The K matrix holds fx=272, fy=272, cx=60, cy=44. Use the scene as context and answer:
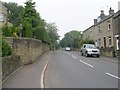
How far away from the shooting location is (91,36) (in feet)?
215

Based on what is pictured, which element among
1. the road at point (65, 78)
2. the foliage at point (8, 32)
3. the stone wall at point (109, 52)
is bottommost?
the road at point (65, 78)

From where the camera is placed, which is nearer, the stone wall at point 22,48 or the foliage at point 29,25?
the stone wall at point 22,48

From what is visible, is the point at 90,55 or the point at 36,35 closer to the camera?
the point at 90,55

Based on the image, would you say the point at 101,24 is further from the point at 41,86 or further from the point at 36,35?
the point at 41,86

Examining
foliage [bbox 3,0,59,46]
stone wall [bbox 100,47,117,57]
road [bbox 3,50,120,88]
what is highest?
foliage [bbox 3,0,59,46]

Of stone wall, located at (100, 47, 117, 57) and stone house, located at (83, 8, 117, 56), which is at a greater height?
stone house, located at (83, 8, 117, 56)

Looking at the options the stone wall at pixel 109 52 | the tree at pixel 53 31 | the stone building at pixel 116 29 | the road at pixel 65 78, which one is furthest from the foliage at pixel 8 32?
the tree at pixel 53 31

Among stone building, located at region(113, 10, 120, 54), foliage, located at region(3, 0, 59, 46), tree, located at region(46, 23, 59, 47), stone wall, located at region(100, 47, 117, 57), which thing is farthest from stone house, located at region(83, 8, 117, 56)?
tree, located at region(46, 23, 59, 47)

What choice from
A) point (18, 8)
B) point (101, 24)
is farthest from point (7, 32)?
point (18, 8)

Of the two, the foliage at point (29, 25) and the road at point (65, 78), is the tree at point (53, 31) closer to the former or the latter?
the foliage at point (29, 25)

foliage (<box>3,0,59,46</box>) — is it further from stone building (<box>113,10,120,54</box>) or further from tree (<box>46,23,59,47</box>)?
stone building (<box>113,10,120,54</box>)

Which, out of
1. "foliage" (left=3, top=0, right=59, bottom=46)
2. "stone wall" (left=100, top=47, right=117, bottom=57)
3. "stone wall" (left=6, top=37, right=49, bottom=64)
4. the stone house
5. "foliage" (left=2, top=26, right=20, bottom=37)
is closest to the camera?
"stone wall" (left=6, top=37, right=49, bottom=64)

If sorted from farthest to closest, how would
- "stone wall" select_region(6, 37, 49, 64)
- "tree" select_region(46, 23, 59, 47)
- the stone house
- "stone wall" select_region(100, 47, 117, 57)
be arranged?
"tree" select_region(46, 23, 59, 47), the stone house, "stone wall" select_region(100, 47, 117, 57), "stone wall" select_region(6, 37, 49, 64)

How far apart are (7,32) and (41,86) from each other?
1566 cm
